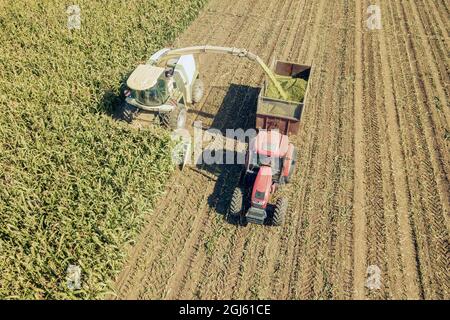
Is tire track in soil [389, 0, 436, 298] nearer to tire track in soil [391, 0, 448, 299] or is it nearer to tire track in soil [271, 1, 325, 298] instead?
tire track in soil [391, 0, 448, 299]

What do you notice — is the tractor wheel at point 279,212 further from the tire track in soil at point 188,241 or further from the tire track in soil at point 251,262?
the tire track in soil at point 188,241

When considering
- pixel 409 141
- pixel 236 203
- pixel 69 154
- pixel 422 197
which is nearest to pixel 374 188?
pixel 422 197

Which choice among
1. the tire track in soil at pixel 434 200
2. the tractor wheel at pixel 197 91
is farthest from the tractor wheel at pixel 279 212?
the tractor wheel at pixel 197 91

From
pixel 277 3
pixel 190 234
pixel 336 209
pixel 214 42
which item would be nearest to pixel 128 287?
pixel 190 234

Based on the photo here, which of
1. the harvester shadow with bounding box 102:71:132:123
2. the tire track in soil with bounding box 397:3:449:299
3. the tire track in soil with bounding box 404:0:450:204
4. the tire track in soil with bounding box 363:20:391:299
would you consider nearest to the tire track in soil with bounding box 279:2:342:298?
the tire track in soil with bounding box 363:20:391:299

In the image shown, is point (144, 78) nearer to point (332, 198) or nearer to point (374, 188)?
point (332, 198)

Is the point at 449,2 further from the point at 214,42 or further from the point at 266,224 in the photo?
the point at 266,224
